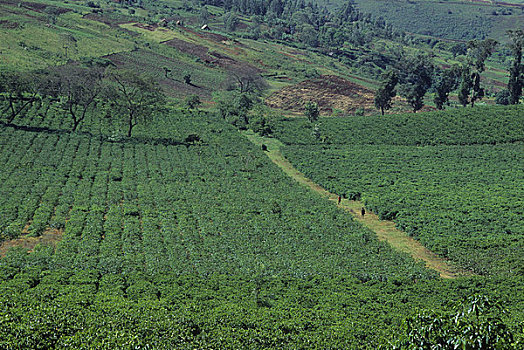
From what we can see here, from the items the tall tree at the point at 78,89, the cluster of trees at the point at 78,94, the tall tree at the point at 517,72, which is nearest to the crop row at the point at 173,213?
the cluster of trees at the point at 78,94

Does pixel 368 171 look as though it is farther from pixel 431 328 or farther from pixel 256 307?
pixel 431 328

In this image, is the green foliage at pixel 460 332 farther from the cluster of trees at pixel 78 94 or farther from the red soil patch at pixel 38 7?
the red soil patch at pixel 38 7

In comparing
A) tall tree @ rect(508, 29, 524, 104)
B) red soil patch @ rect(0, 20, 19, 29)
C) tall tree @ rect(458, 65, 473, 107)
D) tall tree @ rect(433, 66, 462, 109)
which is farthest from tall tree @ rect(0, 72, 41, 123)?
tall tree @ rect(508, 29, 524, 104)

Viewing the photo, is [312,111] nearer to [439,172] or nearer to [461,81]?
[439,172]

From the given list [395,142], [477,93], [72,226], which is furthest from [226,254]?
[477,93]

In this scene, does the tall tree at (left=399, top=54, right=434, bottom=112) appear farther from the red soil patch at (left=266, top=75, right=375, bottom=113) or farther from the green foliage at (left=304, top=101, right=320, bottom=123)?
the green foliage at (left=304, top=101, right=320, bottom=123)
